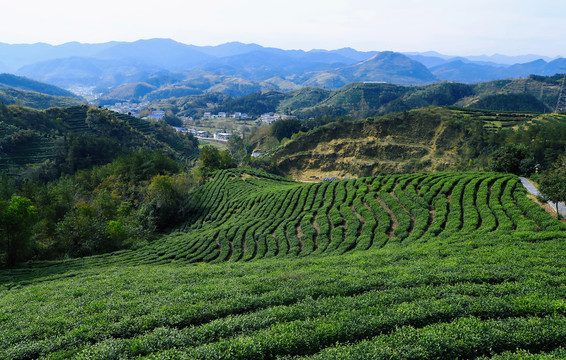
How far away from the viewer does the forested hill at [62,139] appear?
76.1 metres

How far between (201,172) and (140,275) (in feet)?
162

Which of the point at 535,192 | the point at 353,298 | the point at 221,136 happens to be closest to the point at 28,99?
the point at 221,136

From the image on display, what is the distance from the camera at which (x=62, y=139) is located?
8556 cm

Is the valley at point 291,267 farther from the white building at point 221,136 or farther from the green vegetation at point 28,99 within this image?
the green vegetation at point 28,99

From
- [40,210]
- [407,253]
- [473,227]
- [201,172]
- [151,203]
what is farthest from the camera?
[201,172]

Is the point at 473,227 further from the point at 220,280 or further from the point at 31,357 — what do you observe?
the point at 31,357

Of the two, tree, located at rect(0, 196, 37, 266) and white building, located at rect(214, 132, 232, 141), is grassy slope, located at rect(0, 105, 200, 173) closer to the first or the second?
white building, located at rect(214, 132, 232, 141)

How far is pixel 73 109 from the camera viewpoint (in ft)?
372

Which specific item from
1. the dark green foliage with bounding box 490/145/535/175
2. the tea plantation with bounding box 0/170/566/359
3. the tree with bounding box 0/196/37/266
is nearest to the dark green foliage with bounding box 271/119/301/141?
the dark green foliage with bounding box 490/145/535/175

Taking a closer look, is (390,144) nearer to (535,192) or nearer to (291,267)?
(535,192)

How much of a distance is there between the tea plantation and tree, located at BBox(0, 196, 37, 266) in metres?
2.98

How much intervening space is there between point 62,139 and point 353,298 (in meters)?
102

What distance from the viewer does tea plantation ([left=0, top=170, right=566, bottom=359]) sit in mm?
9391

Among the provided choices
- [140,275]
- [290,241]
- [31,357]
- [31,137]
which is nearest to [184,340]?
[31,357]
